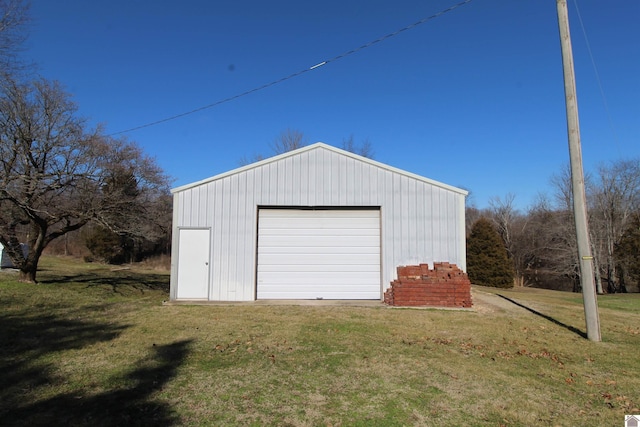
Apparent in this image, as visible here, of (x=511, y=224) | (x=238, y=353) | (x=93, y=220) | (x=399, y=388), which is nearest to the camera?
(x=399, y=388)

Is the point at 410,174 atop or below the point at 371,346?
atop

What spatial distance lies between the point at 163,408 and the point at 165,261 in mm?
28539

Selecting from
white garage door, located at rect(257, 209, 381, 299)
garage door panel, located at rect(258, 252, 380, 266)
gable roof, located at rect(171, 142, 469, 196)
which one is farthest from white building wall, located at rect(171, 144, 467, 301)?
garage door panel, located at rect(258, 252, 380, 266)

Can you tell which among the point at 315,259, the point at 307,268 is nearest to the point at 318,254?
the point at 315,259

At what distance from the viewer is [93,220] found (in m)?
13.3

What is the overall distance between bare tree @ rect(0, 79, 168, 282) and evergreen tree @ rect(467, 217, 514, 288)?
1881 cm

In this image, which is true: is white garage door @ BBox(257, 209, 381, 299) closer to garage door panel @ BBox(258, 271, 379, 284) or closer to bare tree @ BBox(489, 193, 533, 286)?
garage door panel @ BBox(258, 271, 379, 284)

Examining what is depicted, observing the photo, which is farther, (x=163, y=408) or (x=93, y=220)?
(x=93, y=220)

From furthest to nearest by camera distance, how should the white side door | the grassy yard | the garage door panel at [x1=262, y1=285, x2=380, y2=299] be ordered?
the garage door panel at [x1=262, y1=285, x2=380, y2=299] < the white side door < the grassy yard

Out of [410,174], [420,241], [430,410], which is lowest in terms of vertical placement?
[430,410]

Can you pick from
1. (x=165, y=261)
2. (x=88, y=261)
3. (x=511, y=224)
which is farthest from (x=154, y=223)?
(x=511, y=224)

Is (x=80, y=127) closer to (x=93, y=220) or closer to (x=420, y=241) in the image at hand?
(x=93, y=220)

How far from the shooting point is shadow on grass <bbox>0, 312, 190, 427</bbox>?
3549mm

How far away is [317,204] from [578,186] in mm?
6359
